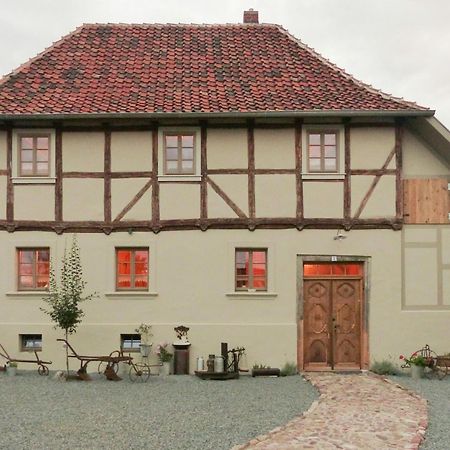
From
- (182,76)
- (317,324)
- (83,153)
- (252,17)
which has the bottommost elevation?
(317,324)

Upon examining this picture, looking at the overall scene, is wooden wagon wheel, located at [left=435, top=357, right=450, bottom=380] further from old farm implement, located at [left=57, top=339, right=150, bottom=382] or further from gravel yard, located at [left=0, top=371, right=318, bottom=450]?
old farm implement, located at [left=57, top=339, right=150, bottom=382]

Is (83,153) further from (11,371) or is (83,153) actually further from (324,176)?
(324,176)

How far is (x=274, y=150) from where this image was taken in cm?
1559

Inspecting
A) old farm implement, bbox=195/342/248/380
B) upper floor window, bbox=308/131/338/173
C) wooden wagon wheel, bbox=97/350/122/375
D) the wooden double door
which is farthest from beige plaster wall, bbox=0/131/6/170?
the wooden double door

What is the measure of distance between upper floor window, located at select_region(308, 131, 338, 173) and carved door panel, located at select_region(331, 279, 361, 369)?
8.66ft

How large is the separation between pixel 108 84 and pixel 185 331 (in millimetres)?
6162

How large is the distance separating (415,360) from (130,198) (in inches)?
285

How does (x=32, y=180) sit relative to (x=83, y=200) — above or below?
above

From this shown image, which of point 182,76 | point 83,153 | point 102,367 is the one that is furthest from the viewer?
point 182,76

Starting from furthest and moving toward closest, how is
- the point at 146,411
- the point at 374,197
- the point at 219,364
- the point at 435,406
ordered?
1. the point at 374,197
2. the point at 219,364
3. the point at 435,406
4. the point at 146,411

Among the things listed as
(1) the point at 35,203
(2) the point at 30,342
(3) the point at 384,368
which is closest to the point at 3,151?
(1) the point at 35,203

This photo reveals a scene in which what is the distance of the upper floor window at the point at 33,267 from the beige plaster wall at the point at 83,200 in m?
1.06

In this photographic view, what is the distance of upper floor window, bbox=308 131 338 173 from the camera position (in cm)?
1566

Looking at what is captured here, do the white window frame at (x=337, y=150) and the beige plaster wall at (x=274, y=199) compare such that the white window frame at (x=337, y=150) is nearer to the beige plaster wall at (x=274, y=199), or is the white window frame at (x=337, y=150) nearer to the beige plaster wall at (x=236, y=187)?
the beige plaster wall at (x=274, y=199)
